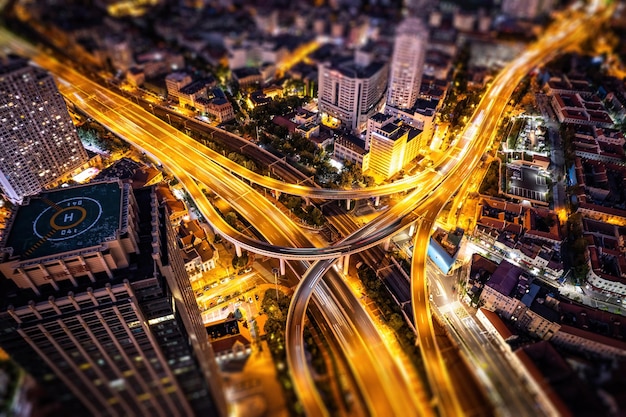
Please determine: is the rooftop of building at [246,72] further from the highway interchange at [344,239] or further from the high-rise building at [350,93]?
the highway interchange at [344,239]

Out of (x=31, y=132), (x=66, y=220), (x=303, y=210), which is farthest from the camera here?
(x=303, y=210)

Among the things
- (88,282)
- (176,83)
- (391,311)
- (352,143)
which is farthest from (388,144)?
(176,83)

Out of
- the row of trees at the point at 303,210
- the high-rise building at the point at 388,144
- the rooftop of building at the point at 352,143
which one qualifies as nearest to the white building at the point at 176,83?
the rooftop of building at the point at 352,143

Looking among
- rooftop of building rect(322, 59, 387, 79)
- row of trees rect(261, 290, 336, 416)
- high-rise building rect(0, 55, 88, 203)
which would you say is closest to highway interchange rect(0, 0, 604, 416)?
row of trees rect(261, 290, 336, 416)

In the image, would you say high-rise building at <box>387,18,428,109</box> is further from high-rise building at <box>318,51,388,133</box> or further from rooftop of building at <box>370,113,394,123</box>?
rooftop of building at <box>370,113,394,123</box>

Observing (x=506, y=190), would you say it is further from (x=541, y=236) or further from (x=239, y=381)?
(x=239, y=381)

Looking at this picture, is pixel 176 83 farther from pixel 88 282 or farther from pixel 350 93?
pixel 88 282

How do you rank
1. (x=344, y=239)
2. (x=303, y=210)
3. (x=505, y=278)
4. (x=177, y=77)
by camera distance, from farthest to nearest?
(x=177, y=77) → (x=303, y=210) → (x=344, y=239) → (x=505, y=278)
